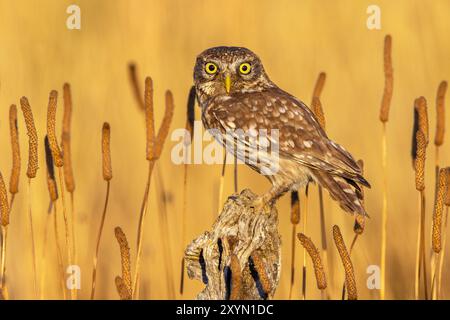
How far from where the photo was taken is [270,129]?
452 cm

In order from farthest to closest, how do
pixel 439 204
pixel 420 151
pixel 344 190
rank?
pixel 344 190 < pixel 420 151 < pixel 439 204

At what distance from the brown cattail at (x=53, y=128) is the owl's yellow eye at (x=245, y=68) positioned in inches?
64.4

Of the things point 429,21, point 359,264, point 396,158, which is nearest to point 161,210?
point 359,264

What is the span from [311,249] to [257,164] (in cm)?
154

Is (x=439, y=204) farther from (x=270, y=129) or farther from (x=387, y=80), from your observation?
(x=270, y=129)

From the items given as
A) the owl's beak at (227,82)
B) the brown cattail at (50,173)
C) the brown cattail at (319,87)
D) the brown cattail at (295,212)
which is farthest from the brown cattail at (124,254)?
the owl's beak at (227,82)

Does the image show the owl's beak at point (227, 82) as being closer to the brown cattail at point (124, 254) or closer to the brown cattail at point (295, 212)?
the brown cattail at point (295, 212)

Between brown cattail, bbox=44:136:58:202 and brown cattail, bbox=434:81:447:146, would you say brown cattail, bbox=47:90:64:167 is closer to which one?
brown cattail, bbox=44:136:58:202

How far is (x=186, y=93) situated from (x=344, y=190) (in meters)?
2.09

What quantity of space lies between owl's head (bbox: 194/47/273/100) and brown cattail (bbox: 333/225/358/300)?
1762 millimetres

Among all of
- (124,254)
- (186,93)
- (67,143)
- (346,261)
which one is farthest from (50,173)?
(186,93)

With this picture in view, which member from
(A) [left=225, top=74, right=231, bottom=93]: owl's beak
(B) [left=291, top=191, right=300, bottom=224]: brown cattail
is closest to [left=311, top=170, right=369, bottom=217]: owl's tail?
(B) [left=291, top=191, right=300, bottom=224]: brown cattail

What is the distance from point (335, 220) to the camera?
5184mm
